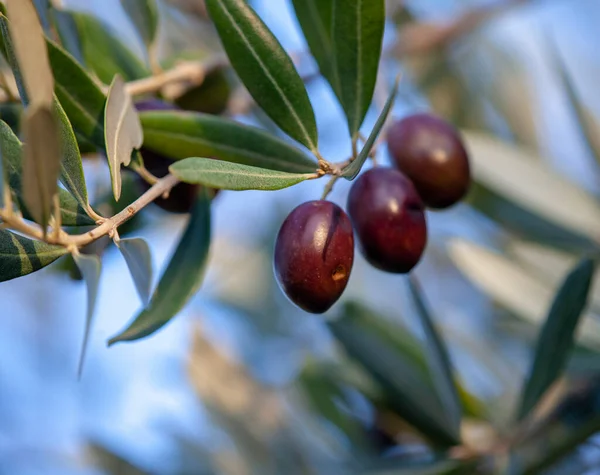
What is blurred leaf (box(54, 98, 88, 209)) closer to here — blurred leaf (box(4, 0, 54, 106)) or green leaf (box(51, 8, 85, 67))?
blurred leaf (box(4, 0, 54, 106))

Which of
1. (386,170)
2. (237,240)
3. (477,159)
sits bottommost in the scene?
(237,240)

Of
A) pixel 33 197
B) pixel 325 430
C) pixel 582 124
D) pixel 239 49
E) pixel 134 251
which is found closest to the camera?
pixel 33 197

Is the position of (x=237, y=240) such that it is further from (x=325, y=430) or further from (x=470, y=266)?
(x=470, y=266)

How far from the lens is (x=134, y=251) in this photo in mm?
796

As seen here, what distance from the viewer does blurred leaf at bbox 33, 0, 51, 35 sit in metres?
1.10

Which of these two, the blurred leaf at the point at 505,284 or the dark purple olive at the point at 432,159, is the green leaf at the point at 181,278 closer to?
the dark purple olive at the point at 432,159

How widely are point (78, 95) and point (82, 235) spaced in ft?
0.81

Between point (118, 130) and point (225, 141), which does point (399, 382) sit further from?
point (118, 130)

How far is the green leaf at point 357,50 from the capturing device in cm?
92

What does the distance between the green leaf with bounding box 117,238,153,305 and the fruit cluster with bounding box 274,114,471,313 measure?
159 mm

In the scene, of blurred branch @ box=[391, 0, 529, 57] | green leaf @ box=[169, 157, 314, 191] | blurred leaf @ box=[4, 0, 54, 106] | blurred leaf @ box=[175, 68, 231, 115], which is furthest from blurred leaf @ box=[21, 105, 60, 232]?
blurred branch @ box=[391, 0, 529, 57]

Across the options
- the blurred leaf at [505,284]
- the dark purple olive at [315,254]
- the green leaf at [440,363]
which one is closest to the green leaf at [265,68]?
the dark purple olive at [315,254]

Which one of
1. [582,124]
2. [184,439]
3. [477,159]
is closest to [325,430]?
[184,439]

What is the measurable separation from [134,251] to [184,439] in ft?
4.47
